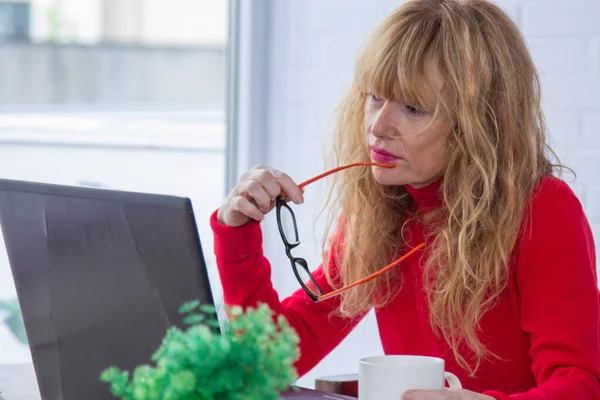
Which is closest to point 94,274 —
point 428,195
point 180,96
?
point 428,195

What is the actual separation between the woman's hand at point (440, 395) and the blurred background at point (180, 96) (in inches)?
51.9

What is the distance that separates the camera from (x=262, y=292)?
4.54ft

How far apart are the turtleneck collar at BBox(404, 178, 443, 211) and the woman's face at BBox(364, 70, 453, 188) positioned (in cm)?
6

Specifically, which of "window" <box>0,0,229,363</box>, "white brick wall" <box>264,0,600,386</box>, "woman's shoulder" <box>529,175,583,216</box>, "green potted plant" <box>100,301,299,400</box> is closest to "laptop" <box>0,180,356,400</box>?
"green potted plant" <box>100,301,299,400</box>

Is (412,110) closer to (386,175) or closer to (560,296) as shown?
(386,175)

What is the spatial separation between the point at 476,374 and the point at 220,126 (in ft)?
5.46

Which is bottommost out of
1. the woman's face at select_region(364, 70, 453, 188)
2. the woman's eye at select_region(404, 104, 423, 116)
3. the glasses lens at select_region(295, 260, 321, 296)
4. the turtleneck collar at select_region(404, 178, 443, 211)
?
the glasses lens at select_region(295, 260, 321, 296)

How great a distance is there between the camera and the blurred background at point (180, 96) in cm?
244

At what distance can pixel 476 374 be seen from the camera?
1303 mm

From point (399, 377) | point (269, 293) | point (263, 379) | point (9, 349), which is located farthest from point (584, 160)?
point (9, 349)

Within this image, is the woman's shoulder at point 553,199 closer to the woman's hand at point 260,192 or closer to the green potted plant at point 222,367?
the woman's hand at point 260,192

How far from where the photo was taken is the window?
2809 mm

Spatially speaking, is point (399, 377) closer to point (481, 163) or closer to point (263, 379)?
point (263, 379)

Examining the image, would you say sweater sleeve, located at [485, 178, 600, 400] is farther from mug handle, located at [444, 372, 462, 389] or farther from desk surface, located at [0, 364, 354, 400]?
desk surface, located at [0, 364, 354, 400]
